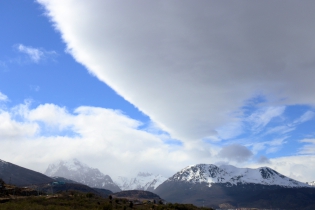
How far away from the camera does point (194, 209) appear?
297 feet

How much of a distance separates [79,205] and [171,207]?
28391 mm

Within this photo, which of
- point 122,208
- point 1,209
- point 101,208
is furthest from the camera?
point 122,208

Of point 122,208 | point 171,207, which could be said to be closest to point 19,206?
point 122,208

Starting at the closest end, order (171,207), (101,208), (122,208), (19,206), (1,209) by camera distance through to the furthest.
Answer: (1,209) → (19,206) → (101,208) → (122,208) → (171,207)

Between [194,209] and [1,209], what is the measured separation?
184 feet

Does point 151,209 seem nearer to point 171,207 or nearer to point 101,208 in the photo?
point 171,207

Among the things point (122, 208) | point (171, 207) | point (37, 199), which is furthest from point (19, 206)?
point (171, 207)

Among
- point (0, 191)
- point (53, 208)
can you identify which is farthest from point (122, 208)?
point (0, 191)

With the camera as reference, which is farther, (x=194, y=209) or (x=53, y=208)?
(x=194, y=209)

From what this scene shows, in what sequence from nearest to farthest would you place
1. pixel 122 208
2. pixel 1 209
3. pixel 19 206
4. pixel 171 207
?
pixel 1 209
pixel 19 206
pixel 122 208
pixel 171 207

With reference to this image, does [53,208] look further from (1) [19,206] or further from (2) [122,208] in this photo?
(2) [122,208]

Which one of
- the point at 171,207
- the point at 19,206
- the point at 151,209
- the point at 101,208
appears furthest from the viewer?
the point at 171,207

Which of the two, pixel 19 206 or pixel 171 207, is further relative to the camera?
pixel 171 207

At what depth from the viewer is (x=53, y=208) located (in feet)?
199
